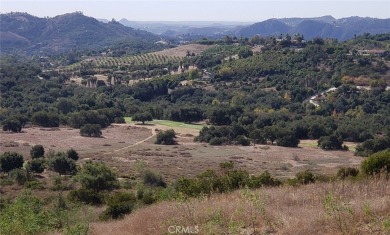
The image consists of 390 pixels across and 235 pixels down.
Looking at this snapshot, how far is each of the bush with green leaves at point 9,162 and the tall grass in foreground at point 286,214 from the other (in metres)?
24.7

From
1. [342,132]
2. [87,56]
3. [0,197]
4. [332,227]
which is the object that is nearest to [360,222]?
[332,227]

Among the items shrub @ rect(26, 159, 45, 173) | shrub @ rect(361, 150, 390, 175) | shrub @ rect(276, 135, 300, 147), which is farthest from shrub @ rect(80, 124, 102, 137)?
shrub @ rect(361, 150, 390, 175)

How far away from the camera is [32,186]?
26.2 meters

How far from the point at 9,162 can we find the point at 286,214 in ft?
95.0

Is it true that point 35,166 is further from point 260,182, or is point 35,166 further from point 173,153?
point 260,182

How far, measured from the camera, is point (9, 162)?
33469mm

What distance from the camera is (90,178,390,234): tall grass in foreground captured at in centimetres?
765

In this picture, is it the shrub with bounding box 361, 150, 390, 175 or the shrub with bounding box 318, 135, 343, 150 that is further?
the shrub with bounding box 318, 135, 343, 150

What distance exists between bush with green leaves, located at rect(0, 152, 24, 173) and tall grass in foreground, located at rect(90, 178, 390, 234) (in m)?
24.7

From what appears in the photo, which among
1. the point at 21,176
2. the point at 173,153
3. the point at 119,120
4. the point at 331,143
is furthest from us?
the point at 119,120

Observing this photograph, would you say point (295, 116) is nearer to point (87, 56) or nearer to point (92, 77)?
point (92, 77)

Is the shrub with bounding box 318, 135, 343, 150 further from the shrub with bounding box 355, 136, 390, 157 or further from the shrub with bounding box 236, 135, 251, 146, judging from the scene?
the shrub with bounding box 236, 135, 251, 146

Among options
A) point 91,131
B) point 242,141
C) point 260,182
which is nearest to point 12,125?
point 91,131

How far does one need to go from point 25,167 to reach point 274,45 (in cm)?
8087
